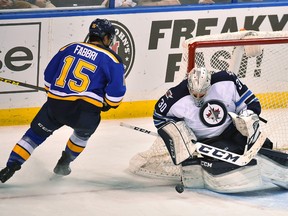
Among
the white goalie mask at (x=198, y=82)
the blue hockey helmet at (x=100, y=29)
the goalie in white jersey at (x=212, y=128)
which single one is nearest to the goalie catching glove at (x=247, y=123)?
the goalie in white jersey at (x=212, y=128)

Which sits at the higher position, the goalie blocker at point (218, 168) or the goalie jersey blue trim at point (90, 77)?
the goalie jersey blue trim at point (90, 77)

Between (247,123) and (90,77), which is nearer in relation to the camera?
(247,123)

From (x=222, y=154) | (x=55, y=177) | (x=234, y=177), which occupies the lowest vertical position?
(x=55, y=177)

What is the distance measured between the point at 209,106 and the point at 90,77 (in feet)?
2.36

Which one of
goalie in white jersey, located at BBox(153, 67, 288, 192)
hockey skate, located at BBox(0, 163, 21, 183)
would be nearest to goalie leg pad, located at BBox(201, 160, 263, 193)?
goalie in white jersey, located at BBox(153, 67, 288, 192)

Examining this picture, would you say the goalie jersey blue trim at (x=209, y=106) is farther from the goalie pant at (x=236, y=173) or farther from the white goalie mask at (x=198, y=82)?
the goalie pant at (x=236, y=173)

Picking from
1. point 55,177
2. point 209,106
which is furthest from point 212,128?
point 55,177

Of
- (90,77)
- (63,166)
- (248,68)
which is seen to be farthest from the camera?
(248,68)

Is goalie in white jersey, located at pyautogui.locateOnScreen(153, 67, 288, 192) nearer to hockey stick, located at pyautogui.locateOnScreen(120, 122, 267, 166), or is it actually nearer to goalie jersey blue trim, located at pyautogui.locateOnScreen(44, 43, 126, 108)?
hockey stick, located at pyautogui.locateOnScreen(120, 122, 267, 166)

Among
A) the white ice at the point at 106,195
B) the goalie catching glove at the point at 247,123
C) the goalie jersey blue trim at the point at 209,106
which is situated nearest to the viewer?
the white ice at the point at 106,195

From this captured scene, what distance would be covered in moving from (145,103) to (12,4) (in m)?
1.30

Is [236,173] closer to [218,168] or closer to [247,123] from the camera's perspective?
[218,168]

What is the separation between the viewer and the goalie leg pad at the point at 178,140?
5836 millimetres

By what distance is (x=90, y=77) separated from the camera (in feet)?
19.3
